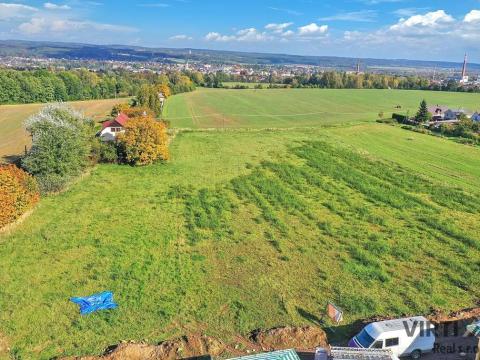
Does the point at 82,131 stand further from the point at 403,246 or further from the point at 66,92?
the point at 66,92

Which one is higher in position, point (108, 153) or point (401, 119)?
point (401, 119)

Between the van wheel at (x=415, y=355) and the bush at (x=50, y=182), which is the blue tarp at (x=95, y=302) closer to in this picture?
the van wheel at (x=415, y=355)

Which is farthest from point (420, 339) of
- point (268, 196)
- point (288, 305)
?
point (268, 196)

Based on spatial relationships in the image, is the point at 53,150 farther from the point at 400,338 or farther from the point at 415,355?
the point at 415,355

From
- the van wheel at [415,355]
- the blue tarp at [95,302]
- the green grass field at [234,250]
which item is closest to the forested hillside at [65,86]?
the green grass field at [234,250]

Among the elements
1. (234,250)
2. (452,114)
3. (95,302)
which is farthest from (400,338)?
(452,114)
